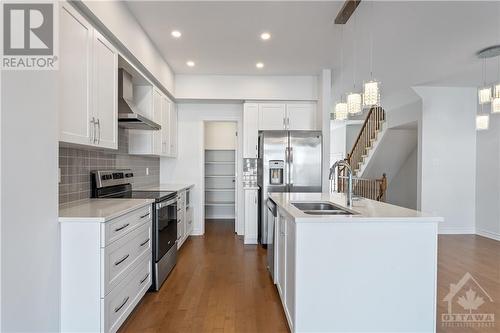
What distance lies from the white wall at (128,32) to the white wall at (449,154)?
176 inches

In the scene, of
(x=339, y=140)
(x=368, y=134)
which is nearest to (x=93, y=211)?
(x=368, y=134)

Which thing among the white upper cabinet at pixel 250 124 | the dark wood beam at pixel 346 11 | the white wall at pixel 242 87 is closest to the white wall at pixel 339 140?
the white wall at pixel 242 87

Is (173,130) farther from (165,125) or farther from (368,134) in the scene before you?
(368,134)

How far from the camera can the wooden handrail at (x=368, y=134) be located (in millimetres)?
6590

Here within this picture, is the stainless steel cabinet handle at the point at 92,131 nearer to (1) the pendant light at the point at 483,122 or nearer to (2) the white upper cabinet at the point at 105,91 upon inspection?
(2) the white upper cabinet at the point at 105,91

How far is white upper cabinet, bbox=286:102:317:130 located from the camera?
192 inches

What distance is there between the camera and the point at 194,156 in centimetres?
518

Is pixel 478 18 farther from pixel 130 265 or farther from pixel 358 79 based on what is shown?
pixel 130 265

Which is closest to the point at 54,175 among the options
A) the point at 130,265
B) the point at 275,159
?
the point at 130,265

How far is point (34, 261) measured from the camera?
1.58 meters

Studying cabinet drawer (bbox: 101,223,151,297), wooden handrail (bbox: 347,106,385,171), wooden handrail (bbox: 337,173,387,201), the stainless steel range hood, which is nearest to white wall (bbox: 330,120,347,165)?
wooden handrail (bbox: 347,106,385,171)

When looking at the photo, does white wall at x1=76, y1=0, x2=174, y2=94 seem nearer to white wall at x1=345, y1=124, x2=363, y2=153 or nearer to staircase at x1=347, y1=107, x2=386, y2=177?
staircase at x1=347, y1=107, x2=386, y2=177

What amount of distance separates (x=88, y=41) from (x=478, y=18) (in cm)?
359

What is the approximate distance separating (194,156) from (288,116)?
1.84 meters
